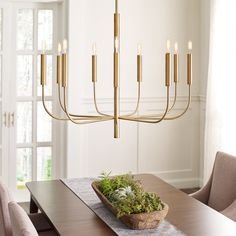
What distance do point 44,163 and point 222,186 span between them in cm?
242

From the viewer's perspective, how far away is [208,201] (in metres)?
3.72

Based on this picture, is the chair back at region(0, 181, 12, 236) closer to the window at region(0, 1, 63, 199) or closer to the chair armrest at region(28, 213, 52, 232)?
the chair armrest at region(28, 213, 52, 232)

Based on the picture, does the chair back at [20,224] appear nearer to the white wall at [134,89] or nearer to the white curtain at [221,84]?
the white wall at [134,89]

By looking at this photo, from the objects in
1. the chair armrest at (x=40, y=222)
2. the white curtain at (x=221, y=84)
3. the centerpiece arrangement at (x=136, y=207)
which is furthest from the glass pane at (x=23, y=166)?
the centerpiece arrangement at (x=136, y=207)

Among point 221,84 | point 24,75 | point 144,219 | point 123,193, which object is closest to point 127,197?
point 123,193

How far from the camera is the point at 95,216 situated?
2.86 m

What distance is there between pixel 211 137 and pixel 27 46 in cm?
210

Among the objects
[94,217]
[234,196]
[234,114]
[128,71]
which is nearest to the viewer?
[94,217]

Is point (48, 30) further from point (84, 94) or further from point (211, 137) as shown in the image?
point (211, 137)

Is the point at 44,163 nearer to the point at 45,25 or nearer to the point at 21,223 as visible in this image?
the point at 45,25

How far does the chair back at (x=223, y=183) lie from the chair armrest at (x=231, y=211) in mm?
198

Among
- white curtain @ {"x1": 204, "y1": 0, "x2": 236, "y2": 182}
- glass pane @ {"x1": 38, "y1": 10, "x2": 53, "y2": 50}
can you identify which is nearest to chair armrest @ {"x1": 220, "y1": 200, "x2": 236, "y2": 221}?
white curtain @ {"x1": 204, "y1": 0, "x2": 236, "y2": 182}

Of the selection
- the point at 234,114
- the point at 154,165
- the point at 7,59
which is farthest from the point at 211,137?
the point at 7,59

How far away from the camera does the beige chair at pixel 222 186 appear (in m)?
3.50
